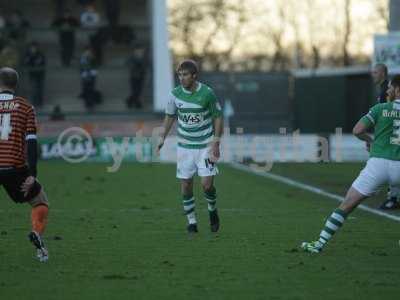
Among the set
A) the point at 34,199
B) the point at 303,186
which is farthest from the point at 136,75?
the point at 34,199

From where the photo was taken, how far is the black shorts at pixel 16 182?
1111 cm

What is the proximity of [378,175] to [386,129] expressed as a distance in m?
0.48

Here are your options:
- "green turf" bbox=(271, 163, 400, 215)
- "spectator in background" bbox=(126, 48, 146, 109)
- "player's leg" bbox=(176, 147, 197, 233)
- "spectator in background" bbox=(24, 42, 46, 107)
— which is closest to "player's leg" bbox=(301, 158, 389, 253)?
"player's leg" bbox=(176, 147, 197, 233)

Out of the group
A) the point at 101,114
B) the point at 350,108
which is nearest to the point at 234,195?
the point at 101,114

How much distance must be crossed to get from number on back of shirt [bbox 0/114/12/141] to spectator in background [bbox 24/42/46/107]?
26.0 metres

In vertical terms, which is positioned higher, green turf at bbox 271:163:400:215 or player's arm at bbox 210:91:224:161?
player's arm at bbox 210:91:224:161

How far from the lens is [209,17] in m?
65.1

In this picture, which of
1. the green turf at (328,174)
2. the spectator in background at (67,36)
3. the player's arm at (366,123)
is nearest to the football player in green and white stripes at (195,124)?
the player's arm at (366,123)

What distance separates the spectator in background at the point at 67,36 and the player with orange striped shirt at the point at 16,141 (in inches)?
1106

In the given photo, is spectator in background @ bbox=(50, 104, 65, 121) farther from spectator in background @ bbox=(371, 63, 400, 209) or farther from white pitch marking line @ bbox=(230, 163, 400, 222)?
spectator in background @ bbox=(371, 63, 400, 209)

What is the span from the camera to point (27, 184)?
11.1 m

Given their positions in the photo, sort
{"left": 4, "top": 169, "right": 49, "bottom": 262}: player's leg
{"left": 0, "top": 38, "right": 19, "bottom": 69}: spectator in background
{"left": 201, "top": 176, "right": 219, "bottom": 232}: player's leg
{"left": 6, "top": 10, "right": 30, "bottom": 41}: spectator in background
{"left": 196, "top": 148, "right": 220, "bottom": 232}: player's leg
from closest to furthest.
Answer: {"left": 4, "top": 169, "right": 49, "bottom": 262}: player's leg
{"left": 196, "top": 148, "right": 220, "bottom": 232}: player's leg
{"left": 201, "top": 176, "right": 219, "bottom": 232}: player's leg
{"left": 0, "top": 38, "right": 19, "bottom": 69}: spectator in background
{"left": 6, "top": 10, "right": 30, "bottom": 41}: spectator in background

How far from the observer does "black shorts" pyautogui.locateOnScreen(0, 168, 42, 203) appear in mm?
11109

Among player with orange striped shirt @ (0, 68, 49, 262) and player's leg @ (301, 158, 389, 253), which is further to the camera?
player's leg @ (301, 158, 389, 253)
